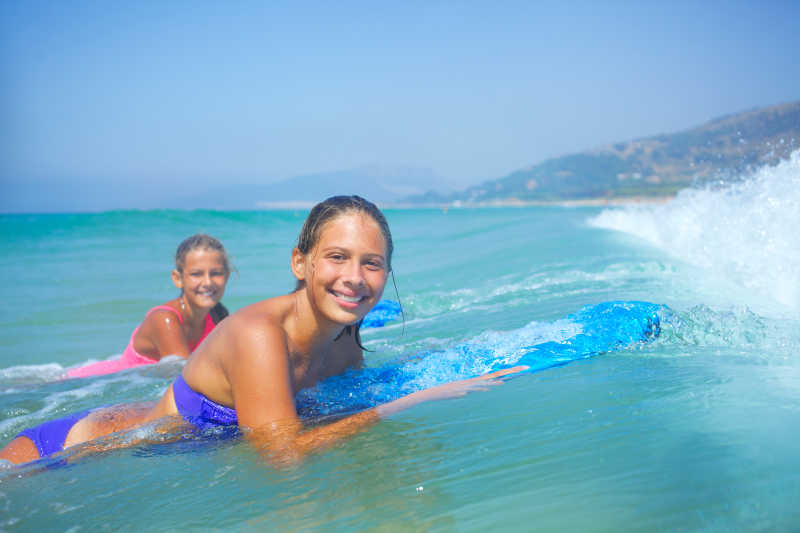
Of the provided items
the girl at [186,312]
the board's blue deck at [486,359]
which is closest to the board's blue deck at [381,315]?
the girl at [186,312]

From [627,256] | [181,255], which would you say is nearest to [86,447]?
[181,255]

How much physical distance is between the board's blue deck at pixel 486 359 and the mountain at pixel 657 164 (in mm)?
5430

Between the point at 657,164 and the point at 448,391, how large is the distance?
64845 mm

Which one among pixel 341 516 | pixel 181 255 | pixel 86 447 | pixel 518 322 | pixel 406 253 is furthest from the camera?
pixel 406 253

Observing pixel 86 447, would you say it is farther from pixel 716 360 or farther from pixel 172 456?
pixel 716 360

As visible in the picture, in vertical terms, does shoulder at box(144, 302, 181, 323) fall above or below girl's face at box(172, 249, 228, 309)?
below

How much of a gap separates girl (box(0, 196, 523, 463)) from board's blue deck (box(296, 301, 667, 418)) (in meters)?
0.14

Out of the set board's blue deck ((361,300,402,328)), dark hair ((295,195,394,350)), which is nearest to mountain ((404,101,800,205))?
board's blue deck ((361,300,402,328))

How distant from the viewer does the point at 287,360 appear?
84.4 inches

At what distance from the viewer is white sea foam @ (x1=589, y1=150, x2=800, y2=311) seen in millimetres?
4957

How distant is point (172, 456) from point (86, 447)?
52cm

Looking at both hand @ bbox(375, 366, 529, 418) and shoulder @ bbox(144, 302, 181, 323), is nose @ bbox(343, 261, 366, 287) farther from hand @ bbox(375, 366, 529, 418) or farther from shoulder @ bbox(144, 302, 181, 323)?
shoulder @ bbox(144, 302, 181, 323)

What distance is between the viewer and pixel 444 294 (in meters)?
7.02

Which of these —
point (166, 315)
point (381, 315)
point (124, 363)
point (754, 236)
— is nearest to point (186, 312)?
point (166, 315)
